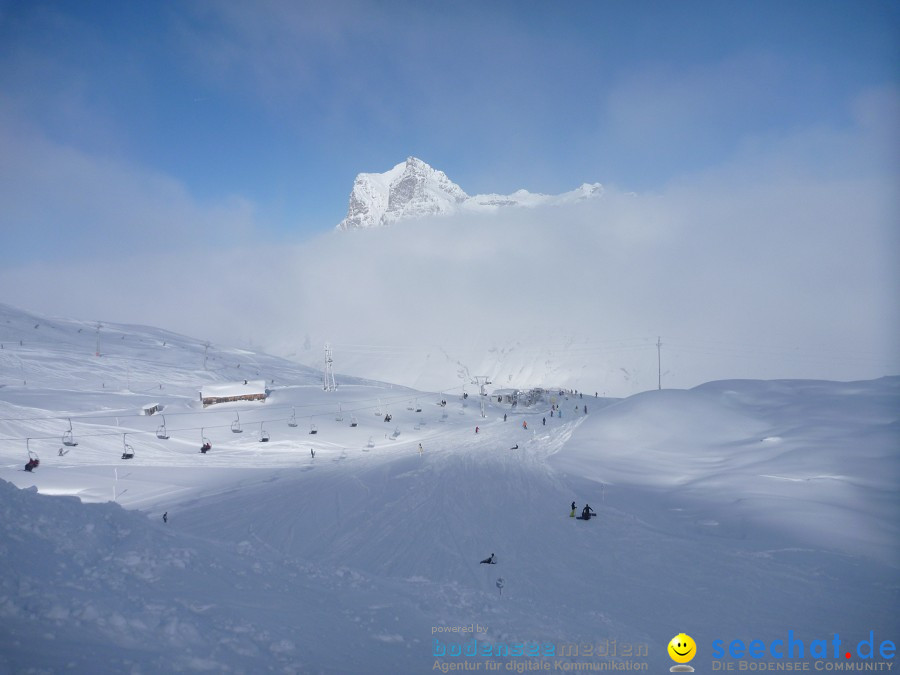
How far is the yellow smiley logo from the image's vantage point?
924 centimetres

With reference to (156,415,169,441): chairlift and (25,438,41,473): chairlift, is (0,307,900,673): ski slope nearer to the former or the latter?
(156,415,169,441): chairlift

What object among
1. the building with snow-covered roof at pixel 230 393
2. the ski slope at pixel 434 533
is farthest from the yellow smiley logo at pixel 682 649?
the building with snow-covered roof at pixel 230 393

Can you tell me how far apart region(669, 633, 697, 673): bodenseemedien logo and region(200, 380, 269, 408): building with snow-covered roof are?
48.8m

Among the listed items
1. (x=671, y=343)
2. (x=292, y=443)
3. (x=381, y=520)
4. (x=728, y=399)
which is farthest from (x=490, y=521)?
(x=671, y=343)

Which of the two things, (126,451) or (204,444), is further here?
(204,444)

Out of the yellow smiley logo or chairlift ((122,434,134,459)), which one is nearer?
the yellow smiley logo

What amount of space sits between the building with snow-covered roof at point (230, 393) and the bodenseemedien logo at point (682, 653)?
4885cm

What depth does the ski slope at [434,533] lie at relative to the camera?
8.05 meters

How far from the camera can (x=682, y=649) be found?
948 centimetres

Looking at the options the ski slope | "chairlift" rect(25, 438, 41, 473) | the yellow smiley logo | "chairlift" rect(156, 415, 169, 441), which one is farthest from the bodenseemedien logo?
"chairlift" rect(156, 415, 169, 441)

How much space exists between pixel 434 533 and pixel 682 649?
1057 cm

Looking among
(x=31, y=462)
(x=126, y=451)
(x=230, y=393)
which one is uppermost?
(x=230, y=393)

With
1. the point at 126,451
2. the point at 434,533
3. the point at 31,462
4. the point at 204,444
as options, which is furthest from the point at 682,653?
the point at 204,444

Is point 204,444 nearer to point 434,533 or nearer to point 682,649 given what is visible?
point 434,533
